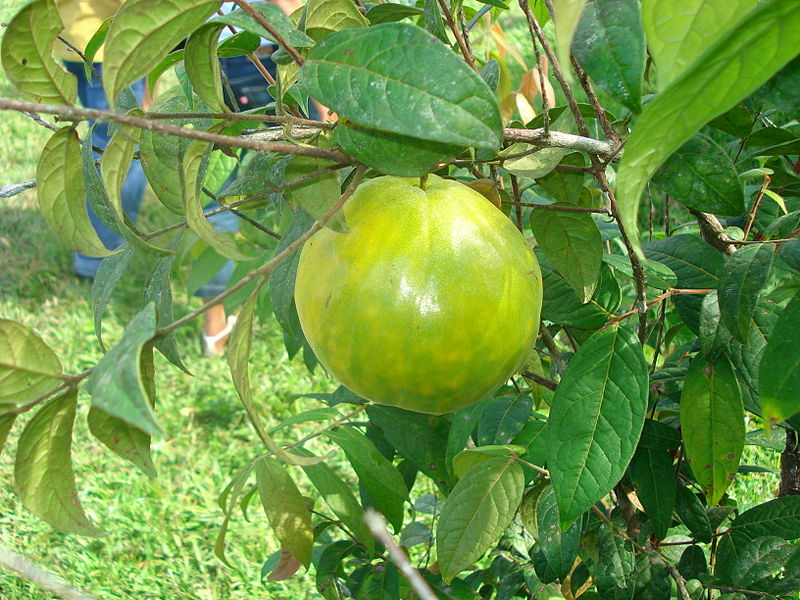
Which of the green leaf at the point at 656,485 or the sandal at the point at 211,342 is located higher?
the green leaf at the point at 656,485

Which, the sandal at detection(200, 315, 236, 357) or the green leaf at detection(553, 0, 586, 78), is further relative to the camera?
the sandal at detection(200, 315, 236, 357)

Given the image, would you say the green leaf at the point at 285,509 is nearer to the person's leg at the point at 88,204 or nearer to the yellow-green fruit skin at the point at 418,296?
the yellow-green fruit skin at the point at 418,296

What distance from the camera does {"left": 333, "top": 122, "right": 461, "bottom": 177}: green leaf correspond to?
2.38 feet

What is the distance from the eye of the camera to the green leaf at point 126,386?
0.50 meters

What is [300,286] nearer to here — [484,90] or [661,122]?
[484,90]

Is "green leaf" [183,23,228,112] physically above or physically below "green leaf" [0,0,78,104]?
below

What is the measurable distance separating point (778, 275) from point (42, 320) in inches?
112

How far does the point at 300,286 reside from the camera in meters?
0.84

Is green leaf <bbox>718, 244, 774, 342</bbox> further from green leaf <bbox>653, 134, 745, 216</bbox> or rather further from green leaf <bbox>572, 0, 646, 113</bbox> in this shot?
green leaf <bbox>572, 0, 646, 113</bbox>

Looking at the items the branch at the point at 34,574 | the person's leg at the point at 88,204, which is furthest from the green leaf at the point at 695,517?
the person's leg at the point at 88,204

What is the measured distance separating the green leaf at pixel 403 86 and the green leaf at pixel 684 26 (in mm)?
127

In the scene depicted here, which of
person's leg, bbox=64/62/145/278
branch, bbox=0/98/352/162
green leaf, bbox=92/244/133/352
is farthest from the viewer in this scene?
person's leg, bbox=64/62/145/278

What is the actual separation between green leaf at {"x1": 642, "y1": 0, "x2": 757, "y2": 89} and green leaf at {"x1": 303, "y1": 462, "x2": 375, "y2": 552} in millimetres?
849

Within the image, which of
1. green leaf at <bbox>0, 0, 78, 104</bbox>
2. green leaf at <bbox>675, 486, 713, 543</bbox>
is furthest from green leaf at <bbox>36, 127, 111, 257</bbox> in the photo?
green leaf at <bbox>675, 486, 713, 543</bbox>
